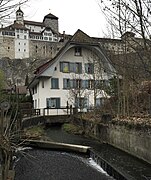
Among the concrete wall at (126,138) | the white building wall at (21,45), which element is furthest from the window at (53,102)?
the white building wall at (21,45)

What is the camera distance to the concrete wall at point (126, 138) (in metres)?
10.8

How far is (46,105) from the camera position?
33.9 m

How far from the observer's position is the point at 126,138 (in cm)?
1308

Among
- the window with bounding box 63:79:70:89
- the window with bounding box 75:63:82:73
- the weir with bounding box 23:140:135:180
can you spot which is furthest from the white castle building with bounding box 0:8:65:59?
the weir with bounding box 23:140:135:180

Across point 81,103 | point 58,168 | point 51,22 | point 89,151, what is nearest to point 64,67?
point 81,103

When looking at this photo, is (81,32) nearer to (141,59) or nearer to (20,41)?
(141,59)

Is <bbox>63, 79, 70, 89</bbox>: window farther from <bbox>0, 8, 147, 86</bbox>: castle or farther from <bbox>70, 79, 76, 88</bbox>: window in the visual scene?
<bbox>0, 8, 147, 86</bbox>: castle

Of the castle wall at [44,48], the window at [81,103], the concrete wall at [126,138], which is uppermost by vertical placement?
the castle wall at [44,48]

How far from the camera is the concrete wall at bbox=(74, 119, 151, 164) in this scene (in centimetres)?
1080

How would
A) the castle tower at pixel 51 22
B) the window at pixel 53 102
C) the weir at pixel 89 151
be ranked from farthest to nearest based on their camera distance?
the castle tower at pixel 51 22
the window at pixel 53 102
the weir at pixel 89 151

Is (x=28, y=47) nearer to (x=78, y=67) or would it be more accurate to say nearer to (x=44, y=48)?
(x=44, y=48)

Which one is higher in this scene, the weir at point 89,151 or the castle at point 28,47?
the castle at point 28,47

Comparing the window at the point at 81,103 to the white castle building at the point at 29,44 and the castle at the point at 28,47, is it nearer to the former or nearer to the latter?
the castle at the point at 28,47

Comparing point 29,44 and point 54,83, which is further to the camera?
point 29,44
